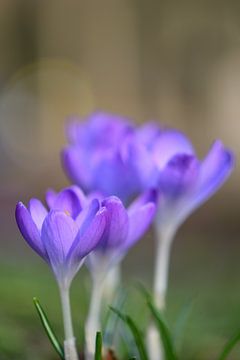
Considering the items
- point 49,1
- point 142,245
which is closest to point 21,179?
point 49,1

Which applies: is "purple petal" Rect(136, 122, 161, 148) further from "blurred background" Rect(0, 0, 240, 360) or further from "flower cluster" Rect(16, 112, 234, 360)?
"blurred background" Rect(0, 0, 240, 360)

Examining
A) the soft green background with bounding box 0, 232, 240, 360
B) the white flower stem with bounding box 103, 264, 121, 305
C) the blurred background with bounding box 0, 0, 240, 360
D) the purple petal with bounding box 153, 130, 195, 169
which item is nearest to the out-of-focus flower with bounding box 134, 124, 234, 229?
the purple petal with bounding box 153, 130, 195, 169

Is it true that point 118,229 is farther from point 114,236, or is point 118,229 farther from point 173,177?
point 173,177

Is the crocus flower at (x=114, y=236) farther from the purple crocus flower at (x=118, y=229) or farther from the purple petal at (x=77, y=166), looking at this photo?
the purple petal at (x=77, y=166)

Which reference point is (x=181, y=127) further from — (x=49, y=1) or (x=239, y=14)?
(x=49, y=1)

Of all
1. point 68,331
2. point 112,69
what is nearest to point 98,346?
point 68,331

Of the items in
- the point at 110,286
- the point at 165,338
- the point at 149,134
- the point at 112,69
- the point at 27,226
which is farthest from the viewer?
the point at 112,69

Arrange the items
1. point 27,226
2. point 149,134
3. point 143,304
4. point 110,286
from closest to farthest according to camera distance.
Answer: point 27,226
point 149,134
point 110,286
point 143,304
